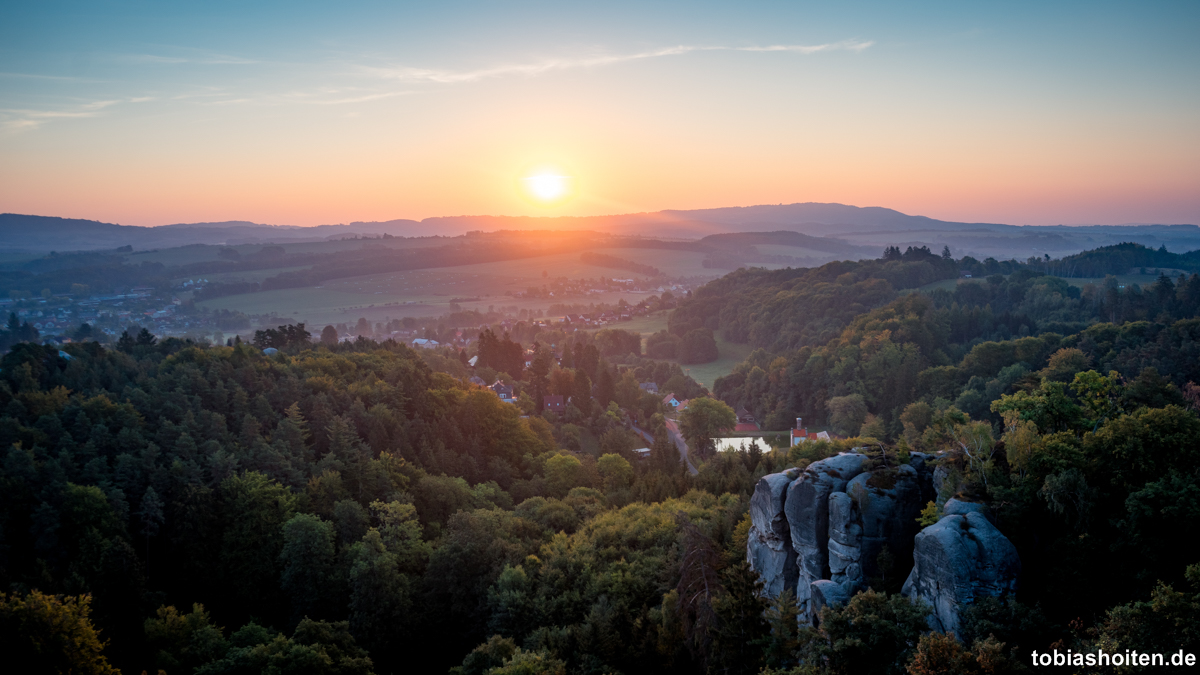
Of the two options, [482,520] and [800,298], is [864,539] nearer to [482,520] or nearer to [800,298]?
[482,520]

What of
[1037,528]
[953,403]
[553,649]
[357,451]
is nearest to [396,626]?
[553,649]

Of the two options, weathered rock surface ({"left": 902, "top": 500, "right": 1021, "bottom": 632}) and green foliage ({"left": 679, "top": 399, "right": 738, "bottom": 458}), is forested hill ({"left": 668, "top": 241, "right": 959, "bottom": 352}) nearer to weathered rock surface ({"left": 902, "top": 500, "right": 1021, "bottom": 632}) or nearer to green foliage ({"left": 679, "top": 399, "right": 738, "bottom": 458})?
green foliage ({"left": 679, "top": 399, "right": 738, "bottom": 458})

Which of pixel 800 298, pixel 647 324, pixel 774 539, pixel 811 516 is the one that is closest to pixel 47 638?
pixel 774 539

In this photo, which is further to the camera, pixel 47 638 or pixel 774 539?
pixel 774 539

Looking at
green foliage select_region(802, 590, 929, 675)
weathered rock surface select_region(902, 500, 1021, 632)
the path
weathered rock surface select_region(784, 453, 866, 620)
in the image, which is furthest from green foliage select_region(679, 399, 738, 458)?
green foliage select_region(802, 590, 929, 675)

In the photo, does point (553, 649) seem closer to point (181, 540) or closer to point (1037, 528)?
point (1037, 528)

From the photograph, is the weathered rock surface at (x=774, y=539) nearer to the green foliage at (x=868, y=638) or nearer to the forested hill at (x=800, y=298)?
the green foliage at (x=868, y=638)
